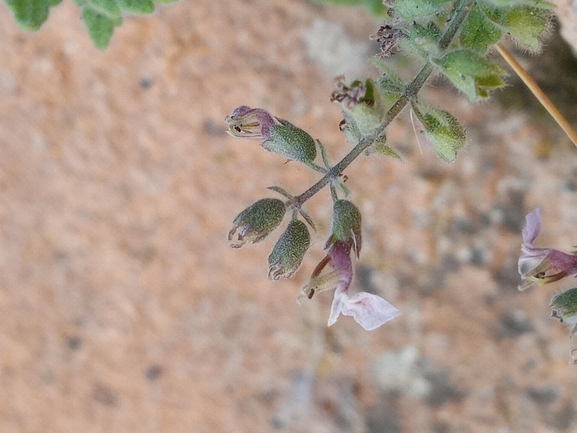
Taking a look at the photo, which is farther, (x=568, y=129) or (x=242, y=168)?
(x=242, y=168)

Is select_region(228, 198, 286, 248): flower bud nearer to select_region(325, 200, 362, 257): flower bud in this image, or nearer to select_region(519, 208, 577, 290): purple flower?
select_region(325, 200, 362, 257): flower bud

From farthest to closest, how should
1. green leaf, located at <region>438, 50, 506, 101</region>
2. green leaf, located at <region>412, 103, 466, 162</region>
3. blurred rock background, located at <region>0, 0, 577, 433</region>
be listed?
blurred rock background, located at <region>0, 0, 577, 433</region>
green leaf, located at <region>412, 103, 466, 162</region>
green leaf, located at <region>438, 50, 506, 101</region>

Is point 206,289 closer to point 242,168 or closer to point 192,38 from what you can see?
point 242,168

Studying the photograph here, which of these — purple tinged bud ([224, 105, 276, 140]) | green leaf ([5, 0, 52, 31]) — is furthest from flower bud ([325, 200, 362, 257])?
green leaf ([5, 0, 52, 31])

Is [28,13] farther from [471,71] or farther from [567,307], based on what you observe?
[567,307]

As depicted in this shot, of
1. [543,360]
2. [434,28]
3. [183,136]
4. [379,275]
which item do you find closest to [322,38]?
[183,136]

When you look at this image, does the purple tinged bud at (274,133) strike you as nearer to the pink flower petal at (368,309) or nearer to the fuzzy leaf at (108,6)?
the pink flower petal at (368,309)

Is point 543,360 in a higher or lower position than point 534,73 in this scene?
lower
